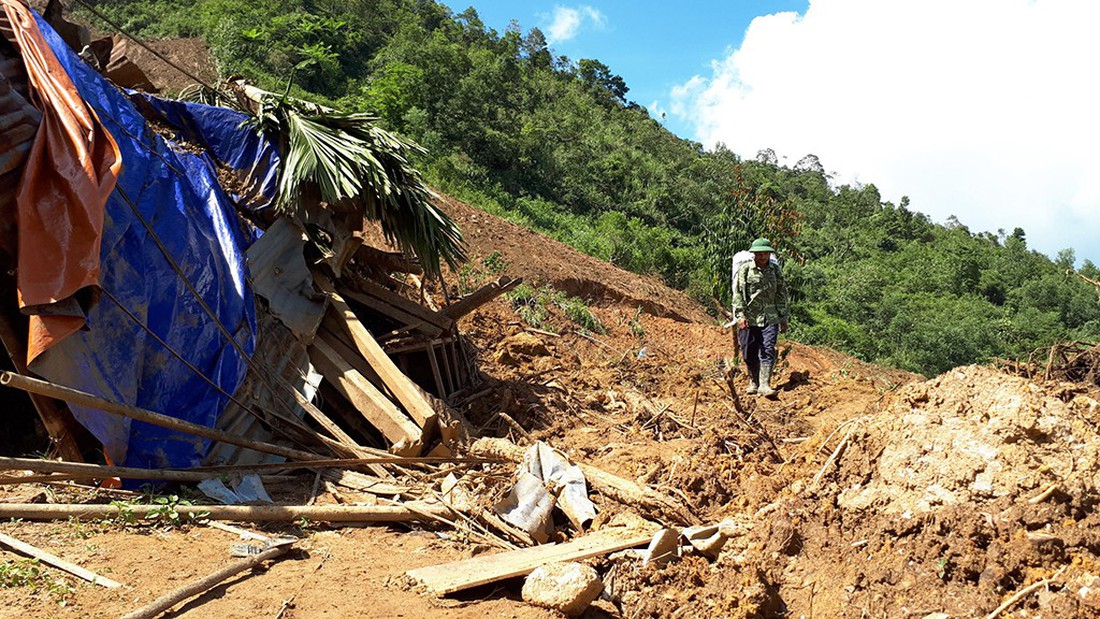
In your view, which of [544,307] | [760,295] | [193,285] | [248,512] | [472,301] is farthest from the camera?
[544,307]

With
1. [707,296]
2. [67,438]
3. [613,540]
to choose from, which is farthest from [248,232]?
[707,296]

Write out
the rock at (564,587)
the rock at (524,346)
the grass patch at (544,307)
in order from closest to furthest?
the rock at (564,587) → the rock at (524,346) → the grass patch at (544,307)

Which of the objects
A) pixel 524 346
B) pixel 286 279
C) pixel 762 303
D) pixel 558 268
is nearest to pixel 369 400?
pixel 286 279

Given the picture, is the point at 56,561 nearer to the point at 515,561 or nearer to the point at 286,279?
the point at 515,561

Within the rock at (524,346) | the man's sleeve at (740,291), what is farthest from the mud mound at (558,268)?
the man's sleeve at (740,291)

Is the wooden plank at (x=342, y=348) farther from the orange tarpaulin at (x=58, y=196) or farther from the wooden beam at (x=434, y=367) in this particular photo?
the orange tarpaulin at (x=58, y=196)

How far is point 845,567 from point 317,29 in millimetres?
26575

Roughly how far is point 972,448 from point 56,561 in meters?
4.30

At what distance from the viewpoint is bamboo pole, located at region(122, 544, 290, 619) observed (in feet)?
10.5

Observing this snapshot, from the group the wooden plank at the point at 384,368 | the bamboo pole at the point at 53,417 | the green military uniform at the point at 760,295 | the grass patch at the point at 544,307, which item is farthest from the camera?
the grass patch at the point at 544,307

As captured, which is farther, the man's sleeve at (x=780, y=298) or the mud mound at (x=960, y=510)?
the man's sleeve at (x=780, y=298)

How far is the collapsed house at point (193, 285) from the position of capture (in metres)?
4.67

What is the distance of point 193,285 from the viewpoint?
5555mm

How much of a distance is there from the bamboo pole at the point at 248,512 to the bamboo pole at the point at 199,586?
0.38m
